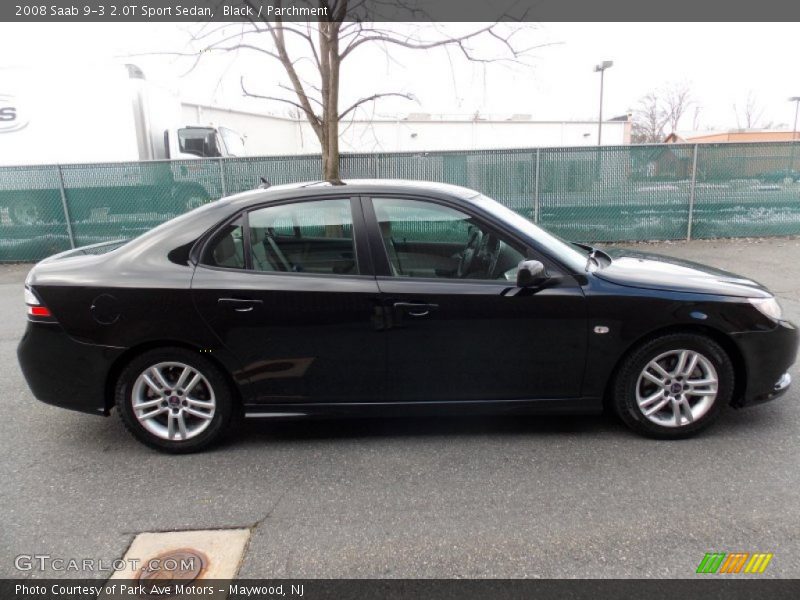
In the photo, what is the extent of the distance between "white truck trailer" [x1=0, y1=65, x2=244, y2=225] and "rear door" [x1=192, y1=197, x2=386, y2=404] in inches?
299

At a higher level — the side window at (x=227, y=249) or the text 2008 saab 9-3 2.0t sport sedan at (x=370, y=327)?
the side window at (x=227, y=249)

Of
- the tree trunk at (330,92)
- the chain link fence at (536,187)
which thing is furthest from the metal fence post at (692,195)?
the tree trunk at (330,92)

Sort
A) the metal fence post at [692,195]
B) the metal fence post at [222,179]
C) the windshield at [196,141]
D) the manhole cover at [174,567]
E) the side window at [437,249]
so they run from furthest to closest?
1. the windshield at [196,141]
2. the metal fence post at [222,179]
3. the metal fence post at [692,195]
4. the side window at [437,249]
5. the manhole cover at [174,567]

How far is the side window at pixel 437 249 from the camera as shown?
10.4 ft

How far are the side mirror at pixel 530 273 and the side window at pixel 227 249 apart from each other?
1.63 metres

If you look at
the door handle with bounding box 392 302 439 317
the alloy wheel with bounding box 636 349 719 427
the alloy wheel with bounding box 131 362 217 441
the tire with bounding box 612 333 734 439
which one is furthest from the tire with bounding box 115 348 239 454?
the alloy wheel with bounding box 636 349 719 427

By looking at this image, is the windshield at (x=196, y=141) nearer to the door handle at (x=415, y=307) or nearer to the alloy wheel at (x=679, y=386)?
the door handle at (x=415, y=307)

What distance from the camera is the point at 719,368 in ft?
10.3

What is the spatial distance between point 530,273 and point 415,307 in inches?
26.6

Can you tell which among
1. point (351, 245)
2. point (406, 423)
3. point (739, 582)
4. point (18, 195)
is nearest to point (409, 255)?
point (351, 245)

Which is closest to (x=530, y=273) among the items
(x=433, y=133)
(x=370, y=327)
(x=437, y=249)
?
(x=437, y=249)

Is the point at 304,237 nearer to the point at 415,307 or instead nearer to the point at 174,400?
the point at 415,307

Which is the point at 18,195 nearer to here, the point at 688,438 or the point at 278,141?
the point at 688,438

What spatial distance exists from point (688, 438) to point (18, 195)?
11.7m
